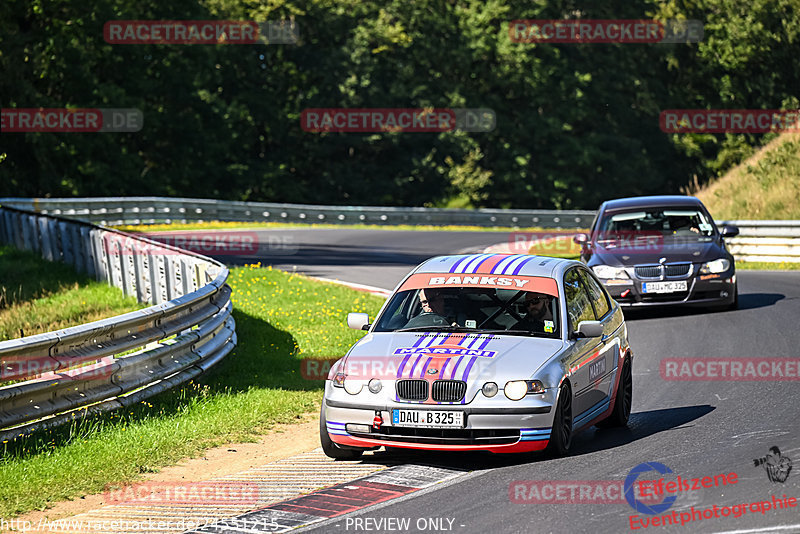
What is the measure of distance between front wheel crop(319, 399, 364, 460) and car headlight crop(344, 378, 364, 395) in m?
0.29

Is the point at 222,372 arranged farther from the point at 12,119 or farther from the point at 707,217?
the point at 12,119

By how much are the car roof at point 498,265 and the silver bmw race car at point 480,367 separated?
12 millimetres

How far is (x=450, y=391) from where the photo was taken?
27.3 ft

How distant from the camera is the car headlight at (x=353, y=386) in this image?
852 cm

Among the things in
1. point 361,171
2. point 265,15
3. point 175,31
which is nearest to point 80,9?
point 175,31

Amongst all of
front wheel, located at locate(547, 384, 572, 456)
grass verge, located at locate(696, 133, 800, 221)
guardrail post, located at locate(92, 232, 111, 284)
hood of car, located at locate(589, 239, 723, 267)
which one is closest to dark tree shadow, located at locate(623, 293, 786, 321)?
hood of car, located at locate(589, 239, 723, 267)

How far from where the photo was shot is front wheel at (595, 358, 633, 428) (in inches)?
389

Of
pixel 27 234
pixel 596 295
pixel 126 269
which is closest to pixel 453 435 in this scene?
pixel 596 295

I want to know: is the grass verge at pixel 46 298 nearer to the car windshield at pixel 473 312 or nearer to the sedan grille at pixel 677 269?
the sedan grille at pixel 677 269

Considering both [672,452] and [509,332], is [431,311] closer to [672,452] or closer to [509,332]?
[509,332]

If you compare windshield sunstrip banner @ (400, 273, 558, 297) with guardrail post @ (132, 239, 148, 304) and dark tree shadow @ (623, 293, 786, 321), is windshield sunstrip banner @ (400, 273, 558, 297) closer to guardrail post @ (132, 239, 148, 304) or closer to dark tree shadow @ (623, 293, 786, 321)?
dark tree shadow @ (623, 293, 786, 321)

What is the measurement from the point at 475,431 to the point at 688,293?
922 cm

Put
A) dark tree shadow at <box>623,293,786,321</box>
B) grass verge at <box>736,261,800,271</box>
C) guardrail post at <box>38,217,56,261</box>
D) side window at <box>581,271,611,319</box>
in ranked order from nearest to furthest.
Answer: side window at <box>581,271,611,319</box> < dark tree shadow at <box>623,293,786,321</box> < guardrail post at <box>38,217,56,261</box> < grass verge at <box>736,261,800,271</box>

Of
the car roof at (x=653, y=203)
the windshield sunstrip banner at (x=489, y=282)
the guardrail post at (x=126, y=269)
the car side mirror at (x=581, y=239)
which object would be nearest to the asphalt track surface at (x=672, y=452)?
the windshield sunstrip banner at (x=489, y=282)
